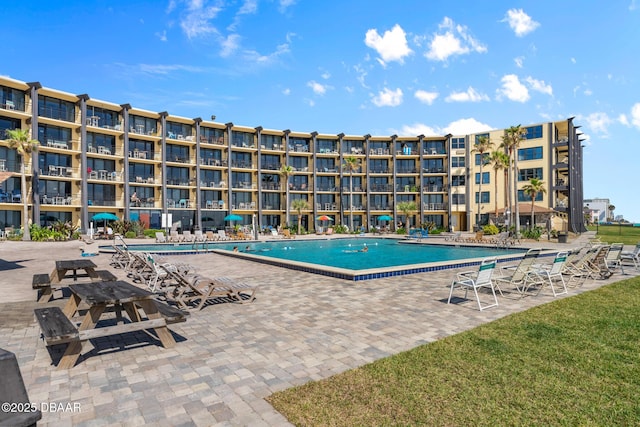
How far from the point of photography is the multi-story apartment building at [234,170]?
3381 centimetres

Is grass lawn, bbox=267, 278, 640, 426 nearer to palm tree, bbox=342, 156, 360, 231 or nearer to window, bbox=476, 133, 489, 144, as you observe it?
palm tree, bbox=342, 156, 360, 231

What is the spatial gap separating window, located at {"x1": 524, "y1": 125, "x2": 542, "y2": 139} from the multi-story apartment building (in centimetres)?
18

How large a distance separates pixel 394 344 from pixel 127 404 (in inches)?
138

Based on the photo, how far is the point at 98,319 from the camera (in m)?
5.16

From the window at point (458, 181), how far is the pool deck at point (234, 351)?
144 ft

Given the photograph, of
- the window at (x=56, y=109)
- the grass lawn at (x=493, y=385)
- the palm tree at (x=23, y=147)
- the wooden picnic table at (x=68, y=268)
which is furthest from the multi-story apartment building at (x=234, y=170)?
the grass lawn at (x=493, y=385)

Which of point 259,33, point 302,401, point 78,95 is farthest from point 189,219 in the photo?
point 302,401

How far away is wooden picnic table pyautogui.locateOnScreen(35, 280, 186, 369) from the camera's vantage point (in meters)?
4.52

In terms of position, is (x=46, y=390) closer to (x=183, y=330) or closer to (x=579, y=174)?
(x=183, y=330)

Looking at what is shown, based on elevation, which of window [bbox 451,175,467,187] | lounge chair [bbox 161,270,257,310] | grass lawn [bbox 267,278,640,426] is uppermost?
window [bbox 451,175,467,187]

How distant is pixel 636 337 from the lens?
18.5ft

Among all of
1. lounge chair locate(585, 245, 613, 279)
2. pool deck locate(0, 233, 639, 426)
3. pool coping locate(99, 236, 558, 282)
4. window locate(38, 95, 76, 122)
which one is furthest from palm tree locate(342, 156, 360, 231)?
pool deck locate(0, 233, 639, 426)

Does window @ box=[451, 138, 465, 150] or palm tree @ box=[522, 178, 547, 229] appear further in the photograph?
window @ box=[451, 138, 465, 150]

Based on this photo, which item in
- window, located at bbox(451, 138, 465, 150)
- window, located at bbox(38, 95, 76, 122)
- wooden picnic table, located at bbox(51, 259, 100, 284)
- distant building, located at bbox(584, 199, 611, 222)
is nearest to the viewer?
wooden picnic table, located at bbox(51, 259, 100, 284)
